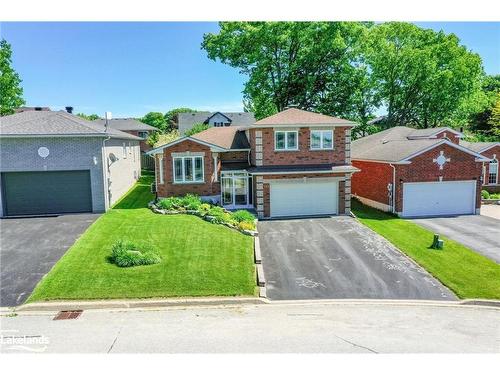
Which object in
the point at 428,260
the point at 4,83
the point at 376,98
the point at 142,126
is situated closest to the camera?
the point at 428,260

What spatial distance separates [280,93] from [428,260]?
82.2 feet

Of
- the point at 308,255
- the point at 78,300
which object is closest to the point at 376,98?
the point at 308,255

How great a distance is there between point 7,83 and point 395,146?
40583 millimetres

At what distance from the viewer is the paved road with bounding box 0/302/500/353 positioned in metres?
8.17

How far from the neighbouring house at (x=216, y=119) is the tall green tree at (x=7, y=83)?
19.6 metres

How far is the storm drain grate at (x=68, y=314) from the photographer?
10.4m

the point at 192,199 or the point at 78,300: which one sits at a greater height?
the point at 192,199

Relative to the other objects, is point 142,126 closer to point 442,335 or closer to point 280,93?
point 280,93

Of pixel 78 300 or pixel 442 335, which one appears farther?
pixel 78 300

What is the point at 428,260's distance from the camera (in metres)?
15.0

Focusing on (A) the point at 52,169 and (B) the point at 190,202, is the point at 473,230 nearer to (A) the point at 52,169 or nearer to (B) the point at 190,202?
(B) the point at 190,202

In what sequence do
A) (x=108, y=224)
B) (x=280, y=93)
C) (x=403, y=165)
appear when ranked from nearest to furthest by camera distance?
(x=108, y=224) < (x=403, y=165) < (x=280, y=93)

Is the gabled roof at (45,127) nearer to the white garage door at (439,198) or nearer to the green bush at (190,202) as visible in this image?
the green bush at (190,202)

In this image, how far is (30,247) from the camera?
1495 centimetres
